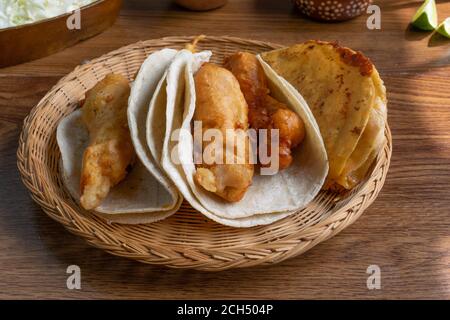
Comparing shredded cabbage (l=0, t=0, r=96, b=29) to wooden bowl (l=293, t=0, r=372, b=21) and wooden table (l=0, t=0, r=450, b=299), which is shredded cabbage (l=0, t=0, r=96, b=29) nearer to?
wooden table (l=0, t=0, r=450, b=299)

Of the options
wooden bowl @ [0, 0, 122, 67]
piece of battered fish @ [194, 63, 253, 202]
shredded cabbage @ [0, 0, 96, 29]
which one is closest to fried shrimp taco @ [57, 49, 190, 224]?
piece of battered fish @ [194, 63, 253, 202]

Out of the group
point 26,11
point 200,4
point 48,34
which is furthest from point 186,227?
point 200,4

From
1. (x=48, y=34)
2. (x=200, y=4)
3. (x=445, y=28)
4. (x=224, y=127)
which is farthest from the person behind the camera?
(x=200, y=4)

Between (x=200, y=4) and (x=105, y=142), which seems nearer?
(x=105, y=142)

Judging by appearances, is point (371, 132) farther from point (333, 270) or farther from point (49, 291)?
point (49, 291)

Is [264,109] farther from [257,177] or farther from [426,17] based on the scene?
[426,17]

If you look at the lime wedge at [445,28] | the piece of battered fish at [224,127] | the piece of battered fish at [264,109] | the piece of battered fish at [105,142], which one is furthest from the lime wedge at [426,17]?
the piece of battered fish at [105,142]
